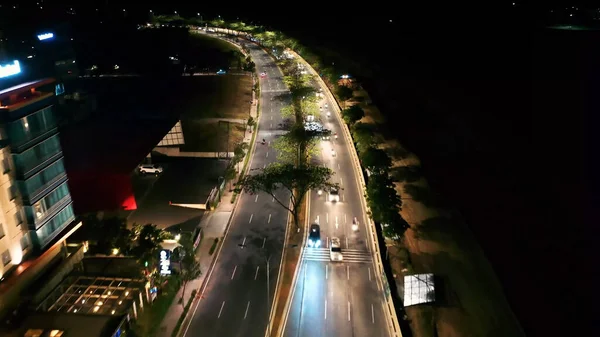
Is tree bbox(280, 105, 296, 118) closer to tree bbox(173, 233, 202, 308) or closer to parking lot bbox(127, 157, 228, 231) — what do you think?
parking lot bbox(127, 157, 228, 231)

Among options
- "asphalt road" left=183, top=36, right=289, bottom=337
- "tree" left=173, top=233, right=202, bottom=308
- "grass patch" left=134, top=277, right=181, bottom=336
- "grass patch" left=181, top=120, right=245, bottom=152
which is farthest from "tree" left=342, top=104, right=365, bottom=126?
"grass patch" left=134, top=277, right=181, bottom=336

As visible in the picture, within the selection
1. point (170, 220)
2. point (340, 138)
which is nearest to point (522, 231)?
point (340, 138)

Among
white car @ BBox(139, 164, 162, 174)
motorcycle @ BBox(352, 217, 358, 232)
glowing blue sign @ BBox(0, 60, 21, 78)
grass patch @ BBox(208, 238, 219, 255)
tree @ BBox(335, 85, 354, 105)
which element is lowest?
motorcycle @ BBox(352, 217, 358, 232)

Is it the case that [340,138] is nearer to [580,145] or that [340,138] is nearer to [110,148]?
[110,148]

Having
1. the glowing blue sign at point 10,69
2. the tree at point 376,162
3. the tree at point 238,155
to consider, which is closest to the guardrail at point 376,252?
the tree at point 376,162

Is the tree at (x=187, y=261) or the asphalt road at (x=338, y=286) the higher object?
the tree at (x=187, y=261)

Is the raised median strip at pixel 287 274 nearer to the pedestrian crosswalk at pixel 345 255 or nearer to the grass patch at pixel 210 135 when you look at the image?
the pedestrian crosswalk at pixel 345 255
